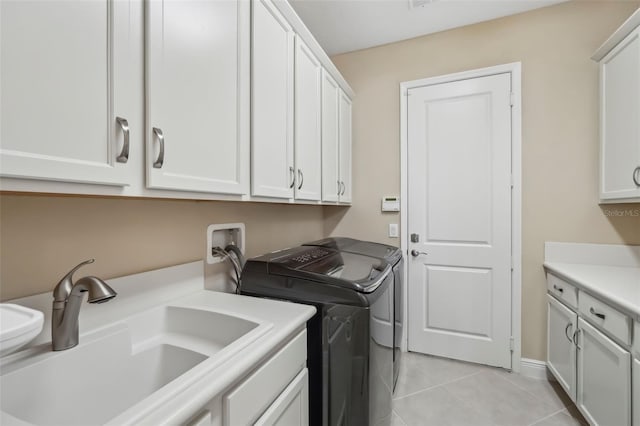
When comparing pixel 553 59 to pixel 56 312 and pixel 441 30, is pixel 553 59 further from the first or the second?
pixel 56 312

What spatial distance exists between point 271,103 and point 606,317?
1.83 metres

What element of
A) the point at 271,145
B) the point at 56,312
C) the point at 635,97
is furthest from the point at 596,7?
the point at 56,312

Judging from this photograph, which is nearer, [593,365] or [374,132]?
[593,365]

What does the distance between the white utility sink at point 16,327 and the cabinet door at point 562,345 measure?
231 centimetres

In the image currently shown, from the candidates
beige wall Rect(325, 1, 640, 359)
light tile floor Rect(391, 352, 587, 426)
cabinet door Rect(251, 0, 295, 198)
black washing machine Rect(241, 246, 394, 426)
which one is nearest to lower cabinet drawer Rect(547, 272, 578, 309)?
beige wall Rect(325, 1, 640, 359)

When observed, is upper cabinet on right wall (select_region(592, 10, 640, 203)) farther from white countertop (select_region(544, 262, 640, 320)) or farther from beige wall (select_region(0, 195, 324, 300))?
beige wall (select_region(0, 195, 324, 300))

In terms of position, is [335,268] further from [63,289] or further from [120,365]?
[63,289]

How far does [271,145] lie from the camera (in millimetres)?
1387

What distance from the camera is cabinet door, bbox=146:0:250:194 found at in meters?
0.83

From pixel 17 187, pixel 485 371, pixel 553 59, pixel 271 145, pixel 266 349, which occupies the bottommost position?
pixel 485 371

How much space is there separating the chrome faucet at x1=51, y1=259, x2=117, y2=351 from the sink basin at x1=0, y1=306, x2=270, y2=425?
0.11 feet

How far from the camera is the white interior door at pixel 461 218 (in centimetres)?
227

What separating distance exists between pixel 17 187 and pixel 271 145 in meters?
0.92

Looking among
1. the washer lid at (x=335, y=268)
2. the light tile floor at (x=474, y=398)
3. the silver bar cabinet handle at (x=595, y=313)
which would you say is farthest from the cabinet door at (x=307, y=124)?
the silver bar cabinet handle at (x=595, y=313)
